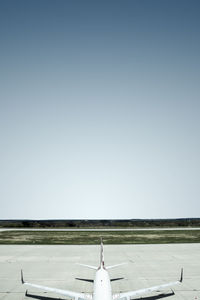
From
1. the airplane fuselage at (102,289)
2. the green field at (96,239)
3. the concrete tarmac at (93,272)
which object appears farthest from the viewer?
the green field at (96,239)

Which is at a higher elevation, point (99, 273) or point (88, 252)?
point (99, 273)

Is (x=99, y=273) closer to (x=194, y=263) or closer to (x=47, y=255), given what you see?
(x=194, y=263)

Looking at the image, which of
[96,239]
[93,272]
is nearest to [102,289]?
[93,272]

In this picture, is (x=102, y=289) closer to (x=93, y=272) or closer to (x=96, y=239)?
(x=93, y=272)

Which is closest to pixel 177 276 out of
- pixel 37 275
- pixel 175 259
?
pixel 175 259

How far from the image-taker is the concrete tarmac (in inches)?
877

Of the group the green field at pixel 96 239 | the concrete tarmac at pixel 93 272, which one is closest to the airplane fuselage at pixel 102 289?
the concrete tarmac at pixel 93 272

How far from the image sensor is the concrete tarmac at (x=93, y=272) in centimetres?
2228

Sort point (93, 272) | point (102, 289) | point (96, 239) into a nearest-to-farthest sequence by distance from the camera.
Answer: point (102, 289), point (93, 272), point (96, 239)

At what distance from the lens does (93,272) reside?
2919 cm

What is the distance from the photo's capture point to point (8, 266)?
3328 centimetres

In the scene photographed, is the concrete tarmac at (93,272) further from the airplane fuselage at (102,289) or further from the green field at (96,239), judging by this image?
the green field at (96,239)

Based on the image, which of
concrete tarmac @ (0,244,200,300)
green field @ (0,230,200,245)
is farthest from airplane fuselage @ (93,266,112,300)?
green field @ (0,230,200,245)

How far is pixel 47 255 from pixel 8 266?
25.5ft
